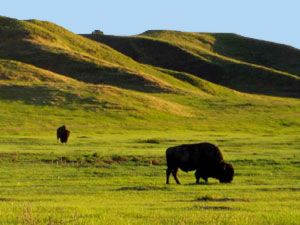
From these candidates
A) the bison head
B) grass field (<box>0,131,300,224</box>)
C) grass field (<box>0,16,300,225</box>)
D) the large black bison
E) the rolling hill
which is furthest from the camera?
the rolling hill

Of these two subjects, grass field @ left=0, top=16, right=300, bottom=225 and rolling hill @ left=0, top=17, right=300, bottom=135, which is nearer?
grass field @ left=0, top=16, right=300, bottom=225

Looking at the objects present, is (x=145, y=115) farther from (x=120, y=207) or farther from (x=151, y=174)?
(x=120, y=207)

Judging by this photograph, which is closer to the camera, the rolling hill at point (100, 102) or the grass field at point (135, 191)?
the grass field at point (135, 191)

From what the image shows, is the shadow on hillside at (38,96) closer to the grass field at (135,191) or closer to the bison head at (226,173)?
the grass field at (135,191)

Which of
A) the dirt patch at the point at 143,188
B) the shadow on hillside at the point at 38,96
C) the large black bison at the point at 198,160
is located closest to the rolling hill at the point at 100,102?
the shadow on hillside at the point at 38,96

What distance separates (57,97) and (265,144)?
51.9 meters

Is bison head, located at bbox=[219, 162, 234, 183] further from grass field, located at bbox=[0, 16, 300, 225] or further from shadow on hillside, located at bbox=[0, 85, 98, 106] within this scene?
shadow on hillside, located at bbox=[0, 85, 98, 106]

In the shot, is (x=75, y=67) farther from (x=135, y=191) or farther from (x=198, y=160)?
(x=135, y=191)

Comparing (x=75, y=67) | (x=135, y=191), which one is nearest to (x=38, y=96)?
(x=75, y=67)

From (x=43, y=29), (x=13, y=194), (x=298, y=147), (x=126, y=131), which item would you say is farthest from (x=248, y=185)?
(x=43, y=29)

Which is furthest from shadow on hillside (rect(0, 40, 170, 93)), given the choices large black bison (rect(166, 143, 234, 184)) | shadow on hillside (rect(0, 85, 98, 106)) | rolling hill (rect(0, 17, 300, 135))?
large black bison (rect(166, 143, 234, 184))

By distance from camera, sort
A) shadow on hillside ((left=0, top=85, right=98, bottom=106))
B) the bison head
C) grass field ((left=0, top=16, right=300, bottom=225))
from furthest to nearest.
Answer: shadow on hillside ((left=0, top=85, right=98, bottom=106))
the bison head
grass field ((left=0, top=16, right=300, bottom=225))

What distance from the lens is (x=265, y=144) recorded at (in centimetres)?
5266

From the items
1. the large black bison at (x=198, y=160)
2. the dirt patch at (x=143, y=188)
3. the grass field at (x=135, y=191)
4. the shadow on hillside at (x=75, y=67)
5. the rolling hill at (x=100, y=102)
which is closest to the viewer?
the grass field at (x=135, y=191)
